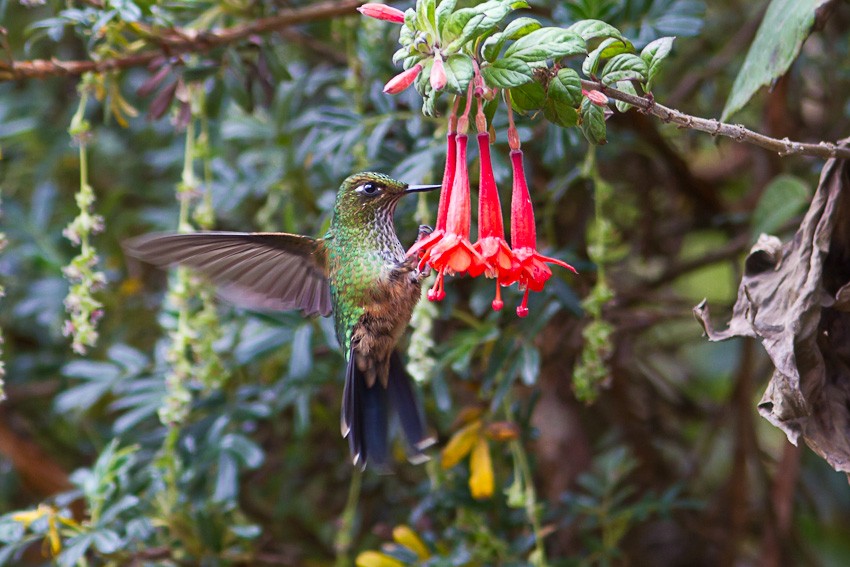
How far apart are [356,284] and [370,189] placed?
19cm

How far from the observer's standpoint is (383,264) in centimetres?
165

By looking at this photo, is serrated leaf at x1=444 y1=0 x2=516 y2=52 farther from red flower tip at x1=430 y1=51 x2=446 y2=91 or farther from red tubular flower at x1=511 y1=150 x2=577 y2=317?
red tubular flower at x1=511 y1=150 x2=577 y2=317

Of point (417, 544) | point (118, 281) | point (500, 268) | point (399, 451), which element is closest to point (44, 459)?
point (118, 281)

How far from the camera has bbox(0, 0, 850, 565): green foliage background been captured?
1860 millimetres

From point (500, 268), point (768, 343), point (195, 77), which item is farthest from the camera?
point (195, 77)

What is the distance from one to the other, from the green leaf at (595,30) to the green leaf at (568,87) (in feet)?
0.19

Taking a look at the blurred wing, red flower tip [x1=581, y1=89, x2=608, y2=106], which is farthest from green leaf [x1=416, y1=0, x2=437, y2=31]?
the blurred wing

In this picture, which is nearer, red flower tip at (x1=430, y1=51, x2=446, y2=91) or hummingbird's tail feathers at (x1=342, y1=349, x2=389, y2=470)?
red flower tip at (x1=430, y1=51, x2=446, y2=91)

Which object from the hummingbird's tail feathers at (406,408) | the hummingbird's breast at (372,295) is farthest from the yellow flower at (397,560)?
the hummingbird's breast at (372,295)

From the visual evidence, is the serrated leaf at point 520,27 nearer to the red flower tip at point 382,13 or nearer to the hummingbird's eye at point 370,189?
the red flower tip at point 382,13

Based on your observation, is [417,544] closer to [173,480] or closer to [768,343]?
[173,480]

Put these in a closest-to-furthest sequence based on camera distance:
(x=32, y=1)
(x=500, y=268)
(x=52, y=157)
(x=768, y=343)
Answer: (x=500, y=268), (x=768, y=343), (x=32, y=1), (x=52, y=157)

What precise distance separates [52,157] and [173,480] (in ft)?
4.20

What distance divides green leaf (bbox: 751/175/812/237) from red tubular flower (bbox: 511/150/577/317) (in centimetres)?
82
